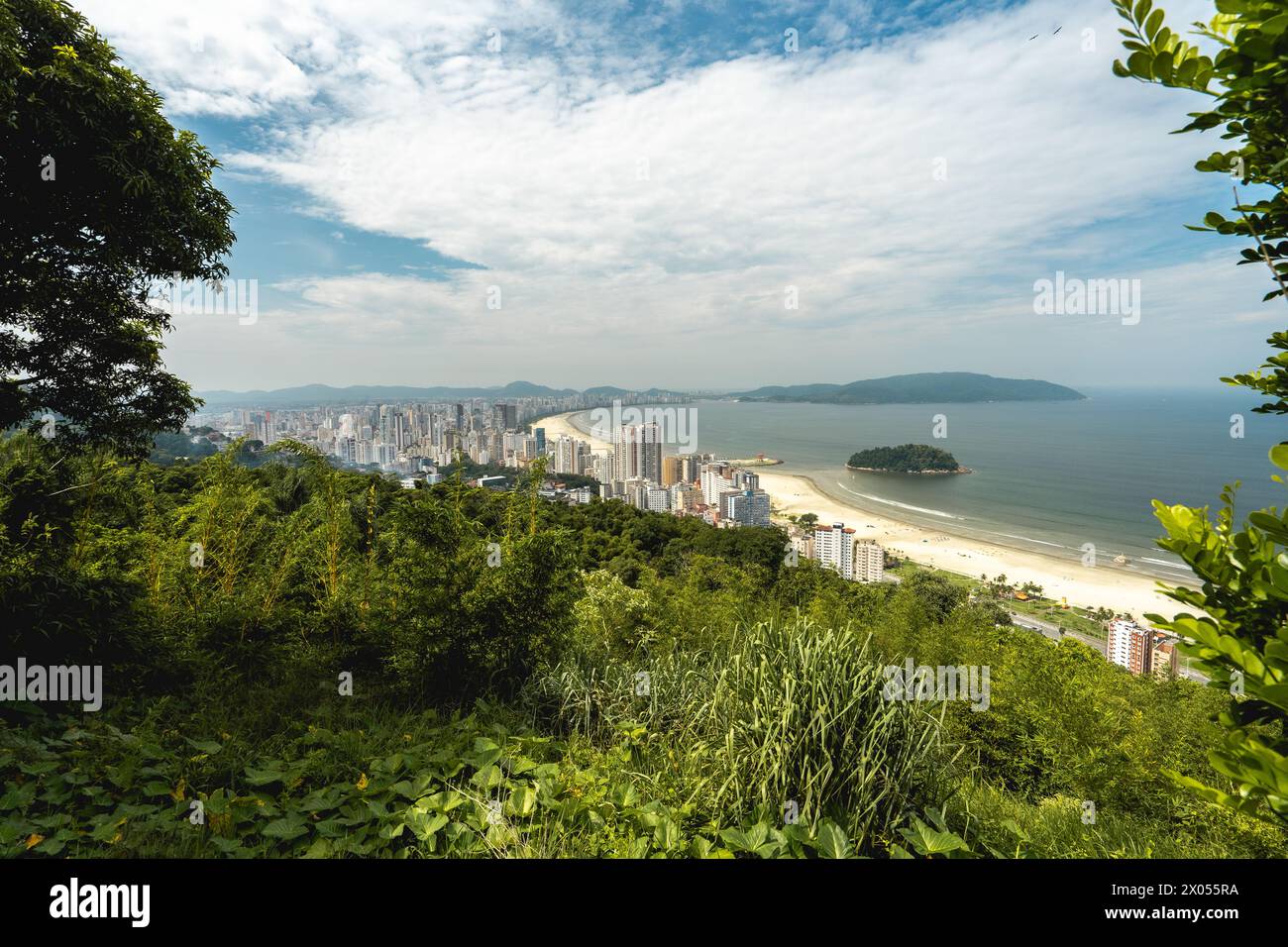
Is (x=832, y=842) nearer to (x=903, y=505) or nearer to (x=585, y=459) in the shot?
(x=585, y=459)

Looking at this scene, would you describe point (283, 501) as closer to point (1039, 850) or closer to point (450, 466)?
point (450, 466)

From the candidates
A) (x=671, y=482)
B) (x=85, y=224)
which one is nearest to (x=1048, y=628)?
(x=85, y=224)

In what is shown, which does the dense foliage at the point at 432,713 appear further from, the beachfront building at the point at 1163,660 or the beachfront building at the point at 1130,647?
the beachfront building at the point at 1130,647

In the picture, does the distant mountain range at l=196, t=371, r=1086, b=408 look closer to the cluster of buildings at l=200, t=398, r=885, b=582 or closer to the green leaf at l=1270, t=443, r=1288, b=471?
the cluster of buildings at l=200, t=398, r=885, b=582

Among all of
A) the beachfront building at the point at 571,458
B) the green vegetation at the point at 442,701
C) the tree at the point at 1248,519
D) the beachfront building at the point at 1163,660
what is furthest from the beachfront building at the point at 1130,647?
the beachfront building at the point at 571,458

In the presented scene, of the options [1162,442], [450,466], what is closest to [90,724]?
[450,466]
